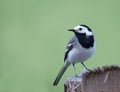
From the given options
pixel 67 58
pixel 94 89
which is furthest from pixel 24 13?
pixel 94 89

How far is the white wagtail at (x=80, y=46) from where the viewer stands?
5.23 meters

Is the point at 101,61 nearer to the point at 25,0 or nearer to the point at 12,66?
the point at 12,66

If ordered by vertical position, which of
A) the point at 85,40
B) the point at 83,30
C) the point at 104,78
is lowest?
the point at 85,40

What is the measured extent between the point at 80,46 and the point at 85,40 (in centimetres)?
9

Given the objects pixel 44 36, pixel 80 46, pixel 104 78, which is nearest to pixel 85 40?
pixel 80 46

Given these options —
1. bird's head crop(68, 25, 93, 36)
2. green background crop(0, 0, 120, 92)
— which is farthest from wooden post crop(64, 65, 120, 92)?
green background crop(0, 0, 120, 92)

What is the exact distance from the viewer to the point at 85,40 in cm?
534

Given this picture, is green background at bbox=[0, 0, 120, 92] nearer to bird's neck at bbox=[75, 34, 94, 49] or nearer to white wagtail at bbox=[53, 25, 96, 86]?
white wagtail at bbox=[53, 25, 96, 86]

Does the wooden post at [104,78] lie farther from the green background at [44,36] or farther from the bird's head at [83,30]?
the green background at [44,36]

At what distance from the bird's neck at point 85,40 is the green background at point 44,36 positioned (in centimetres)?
84

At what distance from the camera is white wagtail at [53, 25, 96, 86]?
523cm

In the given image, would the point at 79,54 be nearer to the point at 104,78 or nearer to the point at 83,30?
the point at 83,30

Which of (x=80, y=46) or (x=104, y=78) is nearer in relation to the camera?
(x=104, y=78)

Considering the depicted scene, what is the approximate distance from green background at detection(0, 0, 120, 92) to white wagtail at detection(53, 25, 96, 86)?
0.69 meters
